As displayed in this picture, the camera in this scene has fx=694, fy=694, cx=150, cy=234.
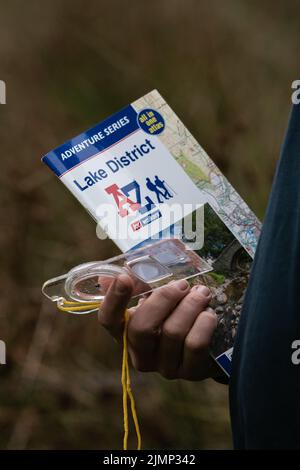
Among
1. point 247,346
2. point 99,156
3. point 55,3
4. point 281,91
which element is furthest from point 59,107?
point 247,346

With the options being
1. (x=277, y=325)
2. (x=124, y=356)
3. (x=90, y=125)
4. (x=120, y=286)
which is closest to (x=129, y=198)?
(x=120, y=286)

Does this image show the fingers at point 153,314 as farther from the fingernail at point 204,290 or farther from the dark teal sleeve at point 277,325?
the dark teal sleeve at point 277,325

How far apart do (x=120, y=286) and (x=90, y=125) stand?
164cm

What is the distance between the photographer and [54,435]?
274 centimetres

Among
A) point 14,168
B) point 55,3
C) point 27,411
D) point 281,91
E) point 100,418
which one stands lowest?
point 100,418

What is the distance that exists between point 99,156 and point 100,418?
5.87 ft

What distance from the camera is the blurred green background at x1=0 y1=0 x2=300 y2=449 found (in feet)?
8.78

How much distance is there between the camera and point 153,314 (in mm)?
1152

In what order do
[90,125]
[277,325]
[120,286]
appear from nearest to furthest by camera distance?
[277,325] < [120,286] < [90,125]

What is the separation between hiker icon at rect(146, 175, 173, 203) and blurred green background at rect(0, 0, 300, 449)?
1.46 metres

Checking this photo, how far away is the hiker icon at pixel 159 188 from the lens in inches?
46.9

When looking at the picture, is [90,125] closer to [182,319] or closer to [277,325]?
[182,319]

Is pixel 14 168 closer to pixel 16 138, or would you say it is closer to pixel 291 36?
pixel 16 138

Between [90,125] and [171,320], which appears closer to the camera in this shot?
[171,320]
